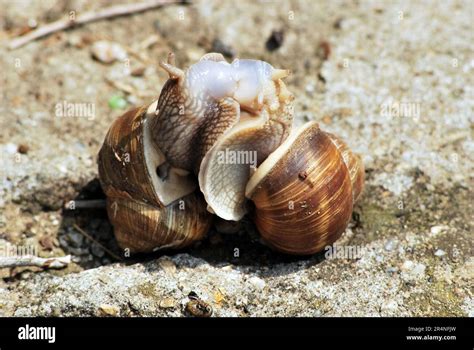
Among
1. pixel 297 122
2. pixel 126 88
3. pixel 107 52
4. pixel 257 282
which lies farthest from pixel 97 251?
pixel 107 52

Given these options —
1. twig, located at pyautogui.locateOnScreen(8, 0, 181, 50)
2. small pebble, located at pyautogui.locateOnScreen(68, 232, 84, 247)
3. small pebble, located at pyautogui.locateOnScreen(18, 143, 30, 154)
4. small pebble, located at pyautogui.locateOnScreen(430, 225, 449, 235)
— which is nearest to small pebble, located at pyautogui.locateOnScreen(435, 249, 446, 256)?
small pebble, located at pyautogui.locateOnScreen(430, 225, 449, 235)

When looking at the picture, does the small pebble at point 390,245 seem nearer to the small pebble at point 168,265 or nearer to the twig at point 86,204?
the small pebble at point 168,265

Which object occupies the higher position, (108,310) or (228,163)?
(228,163)

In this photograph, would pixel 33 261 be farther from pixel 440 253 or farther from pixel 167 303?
pixel 440 253

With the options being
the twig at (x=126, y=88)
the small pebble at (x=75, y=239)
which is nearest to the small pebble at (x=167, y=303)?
the small pebble at (x=75, y=239)

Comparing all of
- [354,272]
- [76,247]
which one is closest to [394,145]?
[354,272]

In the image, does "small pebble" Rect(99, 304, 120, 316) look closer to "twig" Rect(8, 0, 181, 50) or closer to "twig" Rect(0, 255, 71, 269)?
"twig" Rect(0, 255, 71, 269)

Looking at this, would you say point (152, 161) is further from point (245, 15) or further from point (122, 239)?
point (245, 15)
